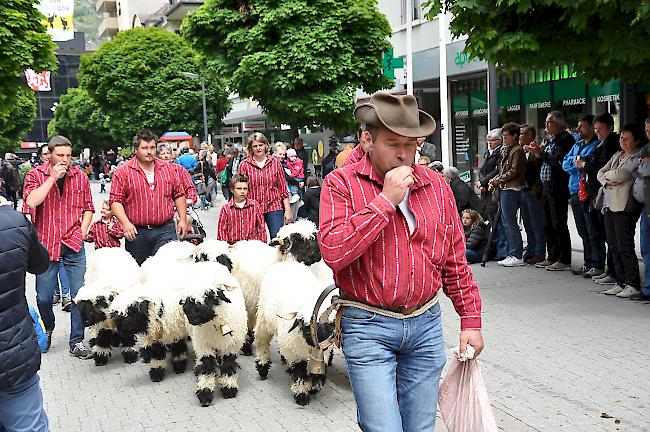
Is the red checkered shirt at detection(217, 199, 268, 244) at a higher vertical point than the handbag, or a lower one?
lower

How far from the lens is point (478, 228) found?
12.0 meters

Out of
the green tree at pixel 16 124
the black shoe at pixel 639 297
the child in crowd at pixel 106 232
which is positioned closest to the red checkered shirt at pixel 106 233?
the child in crowd at pixel 106 232

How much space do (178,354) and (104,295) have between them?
88 centimetres

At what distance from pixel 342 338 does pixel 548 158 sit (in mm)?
8055

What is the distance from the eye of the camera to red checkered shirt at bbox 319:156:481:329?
3.02 metres

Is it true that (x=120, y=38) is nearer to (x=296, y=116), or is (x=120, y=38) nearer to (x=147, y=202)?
(x=296, y=116)

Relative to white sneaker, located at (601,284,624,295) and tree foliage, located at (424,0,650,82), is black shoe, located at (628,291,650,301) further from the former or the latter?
tree foliage, located at (424,0,650,82)

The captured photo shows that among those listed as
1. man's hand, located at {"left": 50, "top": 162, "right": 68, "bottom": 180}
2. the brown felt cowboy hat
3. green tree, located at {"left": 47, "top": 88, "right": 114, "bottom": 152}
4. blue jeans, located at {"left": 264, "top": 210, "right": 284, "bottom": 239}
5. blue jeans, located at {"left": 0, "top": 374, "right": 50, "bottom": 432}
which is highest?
green tree, located at {"left": 47, "top": 88, "right": 114, "bottom": 152}

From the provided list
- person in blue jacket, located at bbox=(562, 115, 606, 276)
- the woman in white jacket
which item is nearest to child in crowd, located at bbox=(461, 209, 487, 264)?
person in blue jacket, located at bbox=(562, 115, 606, 276)

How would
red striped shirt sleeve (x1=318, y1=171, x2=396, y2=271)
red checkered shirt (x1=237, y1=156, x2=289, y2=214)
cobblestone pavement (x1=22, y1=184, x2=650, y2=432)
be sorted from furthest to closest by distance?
red checkered shirt (x1=237, y1=156, x2=289, y2=214), cobblestone pavement (x1=22, y1=184, x2=650, y2=432), red striped shirt sleeve (x1=318, y1=171, x2=396, y2=271)

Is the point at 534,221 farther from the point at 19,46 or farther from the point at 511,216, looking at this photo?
the point at 19,46

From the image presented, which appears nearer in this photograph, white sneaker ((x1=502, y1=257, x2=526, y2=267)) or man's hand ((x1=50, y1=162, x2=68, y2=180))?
man's hand ((x1=50, y1=162, x2=68, y2=180))

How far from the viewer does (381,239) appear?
3121 mm

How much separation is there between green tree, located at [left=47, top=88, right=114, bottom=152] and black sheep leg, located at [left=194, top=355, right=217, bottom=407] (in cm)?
6392
